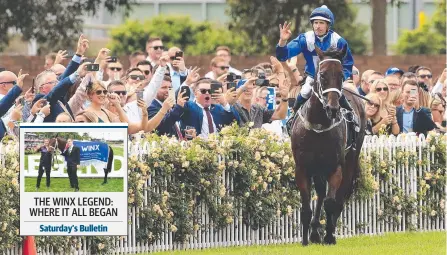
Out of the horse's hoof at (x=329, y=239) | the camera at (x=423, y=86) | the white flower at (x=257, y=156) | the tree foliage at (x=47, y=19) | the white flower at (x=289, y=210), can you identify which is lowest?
the horse's hoof at (x=329, y=239)

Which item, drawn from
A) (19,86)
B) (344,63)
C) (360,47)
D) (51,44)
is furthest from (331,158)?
(360,47)

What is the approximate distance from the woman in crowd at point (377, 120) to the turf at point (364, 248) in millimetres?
2062

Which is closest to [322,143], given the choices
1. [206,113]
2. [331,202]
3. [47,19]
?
[331,202]

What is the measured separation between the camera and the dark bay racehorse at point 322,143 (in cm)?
1509

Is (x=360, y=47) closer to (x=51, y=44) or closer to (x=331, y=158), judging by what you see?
(x=51, y=44)

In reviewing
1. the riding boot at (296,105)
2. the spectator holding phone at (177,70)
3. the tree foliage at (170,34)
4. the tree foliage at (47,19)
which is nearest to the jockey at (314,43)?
the riding boot at (296,105)

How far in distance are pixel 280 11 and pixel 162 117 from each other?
1723 centimetres

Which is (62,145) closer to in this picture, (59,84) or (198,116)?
(59,84)

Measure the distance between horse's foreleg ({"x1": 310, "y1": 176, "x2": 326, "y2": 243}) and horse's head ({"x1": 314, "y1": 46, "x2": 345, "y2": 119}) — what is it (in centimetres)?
137

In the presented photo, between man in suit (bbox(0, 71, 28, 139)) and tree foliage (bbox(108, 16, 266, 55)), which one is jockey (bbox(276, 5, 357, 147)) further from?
tree foliage (bbox(108, 16, 266, 55))

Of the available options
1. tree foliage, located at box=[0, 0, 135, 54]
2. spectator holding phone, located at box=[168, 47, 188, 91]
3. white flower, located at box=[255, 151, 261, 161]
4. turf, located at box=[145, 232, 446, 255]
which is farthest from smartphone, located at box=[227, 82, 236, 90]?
tree foliage, located at box=[0, 0, 135, 54]

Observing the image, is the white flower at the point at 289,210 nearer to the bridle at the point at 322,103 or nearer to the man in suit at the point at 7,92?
the bridle at the point at 322,103

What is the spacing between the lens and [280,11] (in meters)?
33.6

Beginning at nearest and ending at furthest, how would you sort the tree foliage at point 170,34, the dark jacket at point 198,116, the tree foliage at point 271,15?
1. the dark jacket at point 198,116
2. the tree foliage at point 271,15
3. the tree foliage at point 170,34
